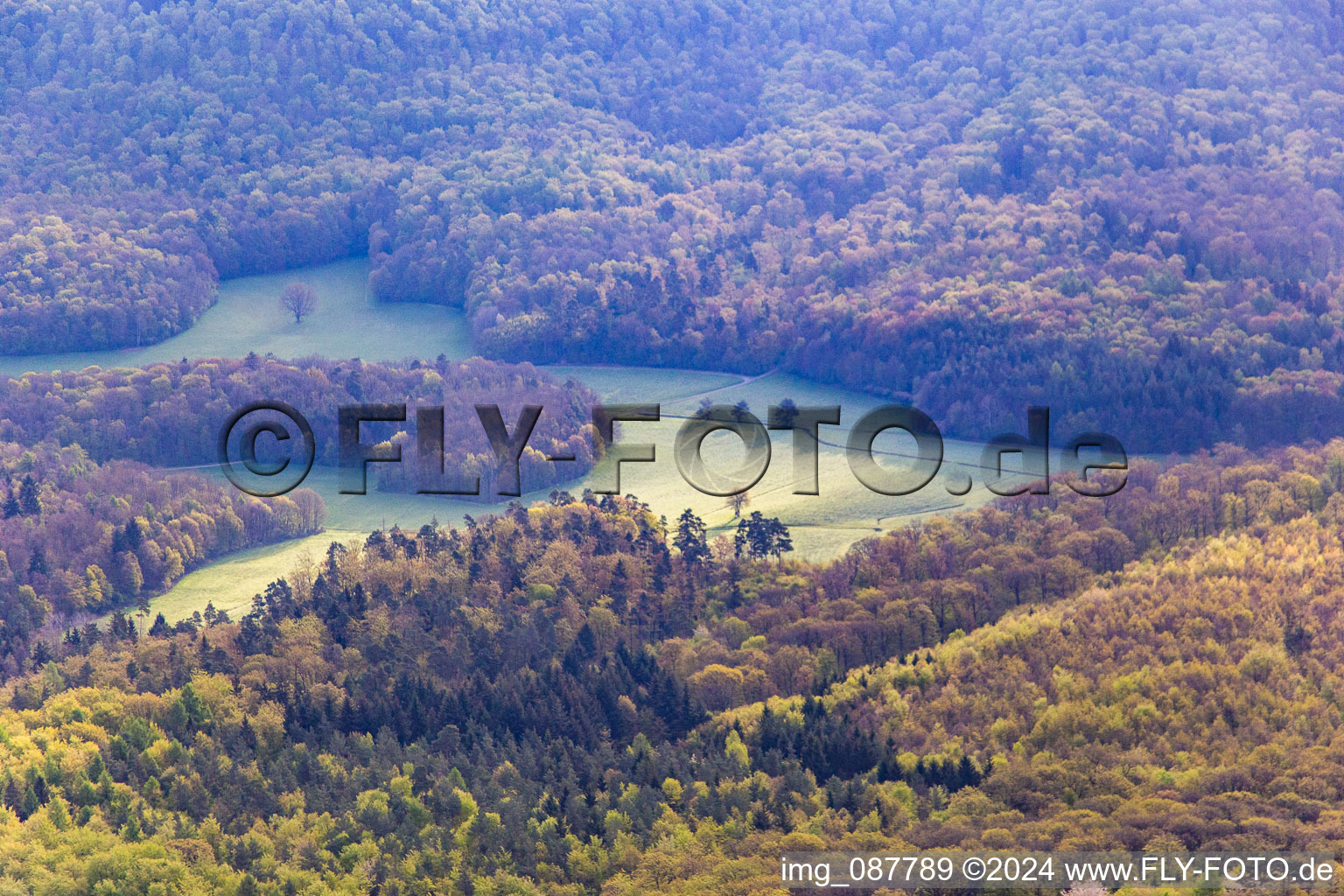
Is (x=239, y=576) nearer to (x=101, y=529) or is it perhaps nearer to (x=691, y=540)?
(x=101, y=529)

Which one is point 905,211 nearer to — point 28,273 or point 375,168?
point 375,168

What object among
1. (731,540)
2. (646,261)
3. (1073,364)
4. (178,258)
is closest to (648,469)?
(731,540)

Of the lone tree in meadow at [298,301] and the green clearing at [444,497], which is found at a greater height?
the lone tree in meadow at [298,301]

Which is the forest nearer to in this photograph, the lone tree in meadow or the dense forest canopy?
the dense forest canopy
